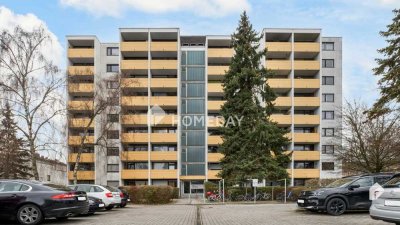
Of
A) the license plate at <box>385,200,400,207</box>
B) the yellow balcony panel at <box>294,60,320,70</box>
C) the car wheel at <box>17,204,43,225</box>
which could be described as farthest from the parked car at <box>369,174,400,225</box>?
the yellow balcony panel at <box>294,60,320,70</box>

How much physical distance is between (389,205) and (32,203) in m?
9.63

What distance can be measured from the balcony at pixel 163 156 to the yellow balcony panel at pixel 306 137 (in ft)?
49.2

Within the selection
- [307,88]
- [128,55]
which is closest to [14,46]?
[128,55]

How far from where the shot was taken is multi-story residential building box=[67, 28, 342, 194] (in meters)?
55.6

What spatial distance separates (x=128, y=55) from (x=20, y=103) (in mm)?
27832

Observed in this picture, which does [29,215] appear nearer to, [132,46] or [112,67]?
[132,46]

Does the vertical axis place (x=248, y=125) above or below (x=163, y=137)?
above

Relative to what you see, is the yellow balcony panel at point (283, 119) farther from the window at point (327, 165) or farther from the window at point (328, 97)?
the window at point (327, 165)

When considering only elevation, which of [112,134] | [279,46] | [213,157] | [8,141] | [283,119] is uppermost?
[279,46]

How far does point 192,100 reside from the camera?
59.4m

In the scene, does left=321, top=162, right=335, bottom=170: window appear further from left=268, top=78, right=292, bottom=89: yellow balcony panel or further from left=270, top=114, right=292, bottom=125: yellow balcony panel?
left=268, top=78, right=292, bottom=89: yellow balcony panel

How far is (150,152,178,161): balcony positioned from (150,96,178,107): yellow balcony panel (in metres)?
6.08

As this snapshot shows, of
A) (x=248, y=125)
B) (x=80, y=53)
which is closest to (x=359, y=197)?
(x=248, y=125)

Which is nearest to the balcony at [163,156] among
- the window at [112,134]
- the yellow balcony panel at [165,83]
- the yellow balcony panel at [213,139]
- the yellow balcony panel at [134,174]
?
the yellow balcony panel at [134,174]
